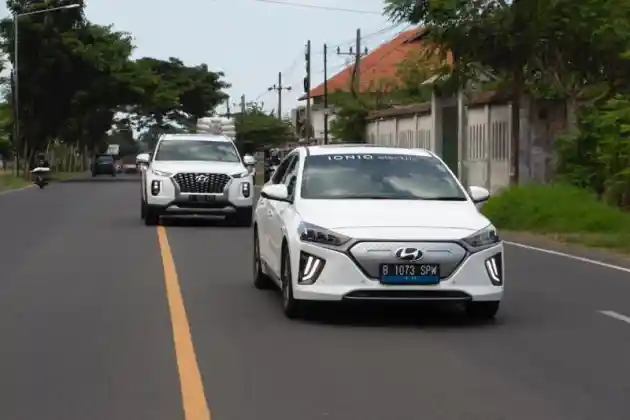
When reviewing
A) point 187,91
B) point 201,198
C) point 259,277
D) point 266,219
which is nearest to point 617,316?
point 266,219

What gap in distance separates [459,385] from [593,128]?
22584mm

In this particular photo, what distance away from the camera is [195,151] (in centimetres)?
2561

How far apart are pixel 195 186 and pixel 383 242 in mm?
13857

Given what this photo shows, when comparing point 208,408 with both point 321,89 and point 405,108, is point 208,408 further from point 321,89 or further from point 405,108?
point 321,89

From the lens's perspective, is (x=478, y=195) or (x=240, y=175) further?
(x=240, y=175)

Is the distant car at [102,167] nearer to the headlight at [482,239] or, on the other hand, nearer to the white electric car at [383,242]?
the white electric car at [383,242]

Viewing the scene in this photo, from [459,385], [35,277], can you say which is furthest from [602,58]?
[459,385]

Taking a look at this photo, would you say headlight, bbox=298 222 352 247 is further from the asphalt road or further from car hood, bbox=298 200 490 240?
the asphalt road

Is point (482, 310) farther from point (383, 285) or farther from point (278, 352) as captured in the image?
point (278, 352)

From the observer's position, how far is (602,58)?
1188 inches

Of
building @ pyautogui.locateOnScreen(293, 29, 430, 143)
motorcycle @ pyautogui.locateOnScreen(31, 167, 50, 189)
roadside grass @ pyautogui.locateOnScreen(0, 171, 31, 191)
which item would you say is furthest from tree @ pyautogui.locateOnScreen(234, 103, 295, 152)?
motorcycle @ pyautogui.locateOnScreen(31, 167, 50, 189)

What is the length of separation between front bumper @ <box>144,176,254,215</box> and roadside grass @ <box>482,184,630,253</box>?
204 inches

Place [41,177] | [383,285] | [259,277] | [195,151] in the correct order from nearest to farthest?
[383,285] < [259,277] < [195,151] < [41,177]

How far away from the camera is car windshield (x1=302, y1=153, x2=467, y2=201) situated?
12086 millimetres
